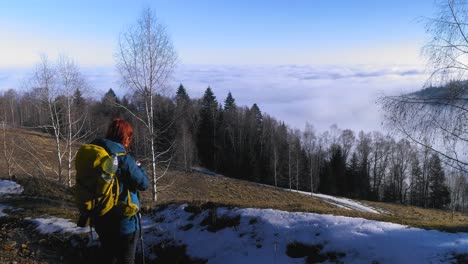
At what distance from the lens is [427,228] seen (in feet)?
23.0

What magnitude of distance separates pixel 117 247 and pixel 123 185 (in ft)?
2.53

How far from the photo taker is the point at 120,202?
14.5ft

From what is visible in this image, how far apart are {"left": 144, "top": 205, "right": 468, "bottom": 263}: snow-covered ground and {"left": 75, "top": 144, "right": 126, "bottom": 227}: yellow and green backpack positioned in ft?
11.2

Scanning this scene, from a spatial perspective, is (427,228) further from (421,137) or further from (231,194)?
(231,194)

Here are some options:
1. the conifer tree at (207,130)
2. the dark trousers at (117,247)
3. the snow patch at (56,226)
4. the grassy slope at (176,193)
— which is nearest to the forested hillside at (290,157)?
the conifer tree at (207,130)

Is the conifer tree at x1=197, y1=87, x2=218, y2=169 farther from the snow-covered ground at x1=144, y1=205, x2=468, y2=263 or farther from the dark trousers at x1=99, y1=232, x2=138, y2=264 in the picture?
the dark trousers at x1=99, y1=232, x2=138, y2=264

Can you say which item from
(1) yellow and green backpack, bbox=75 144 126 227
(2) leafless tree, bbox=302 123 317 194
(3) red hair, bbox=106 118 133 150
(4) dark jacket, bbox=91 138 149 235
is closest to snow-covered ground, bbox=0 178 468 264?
(4) dark jacket, bbox=91 138 149 235

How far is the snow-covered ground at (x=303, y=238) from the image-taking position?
580 centimetres

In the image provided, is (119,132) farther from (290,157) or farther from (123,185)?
(290,157)

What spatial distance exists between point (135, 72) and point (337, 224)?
40.2 ft

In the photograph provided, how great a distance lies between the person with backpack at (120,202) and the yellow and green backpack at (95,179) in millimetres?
12

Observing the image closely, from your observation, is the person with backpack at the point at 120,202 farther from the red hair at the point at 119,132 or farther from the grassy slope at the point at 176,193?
the grassy slope at the point at 176,193

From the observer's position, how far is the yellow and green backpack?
4.12m

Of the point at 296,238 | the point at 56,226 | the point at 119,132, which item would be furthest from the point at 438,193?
the point at 119,132
